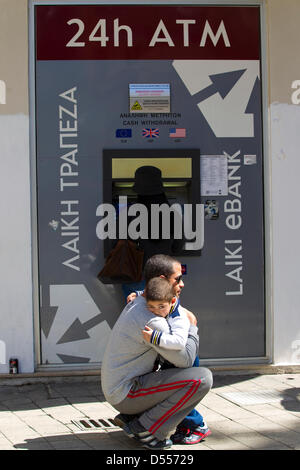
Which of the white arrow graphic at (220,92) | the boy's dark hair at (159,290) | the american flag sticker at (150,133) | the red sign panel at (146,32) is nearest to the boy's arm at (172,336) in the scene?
the boy's dark hair at (159,290)

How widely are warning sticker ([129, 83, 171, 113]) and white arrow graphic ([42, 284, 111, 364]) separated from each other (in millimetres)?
1631

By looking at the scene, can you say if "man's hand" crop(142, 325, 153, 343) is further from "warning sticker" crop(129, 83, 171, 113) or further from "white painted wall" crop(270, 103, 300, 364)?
"warning sticker" crop(129, 83, 171, 113)

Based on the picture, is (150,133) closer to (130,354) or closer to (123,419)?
(130,354)

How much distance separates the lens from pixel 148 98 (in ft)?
19.4

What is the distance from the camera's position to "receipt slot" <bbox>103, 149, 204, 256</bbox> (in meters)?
5.85

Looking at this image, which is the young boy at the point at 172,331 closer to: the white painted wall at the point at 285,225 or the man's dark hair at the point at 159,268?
the man's dark hair at the point at 159,268

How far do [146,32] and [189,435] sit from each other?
3.45 metres

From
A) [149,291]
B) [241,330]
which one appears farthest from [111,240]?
[149,291]

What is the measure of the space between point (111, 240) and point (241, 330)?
1.40 m

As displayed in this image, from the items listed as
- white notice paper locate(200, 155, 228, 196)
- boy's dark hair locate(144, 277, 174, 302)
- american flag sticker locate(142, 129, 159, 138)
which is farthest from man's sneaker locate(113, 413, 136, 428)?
american flag sticker locate(142, 129, 159, 138)

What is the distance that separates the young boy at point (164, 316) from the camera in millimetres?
3893

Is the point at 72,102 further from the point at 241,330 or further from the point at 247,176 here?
the point at 241,330

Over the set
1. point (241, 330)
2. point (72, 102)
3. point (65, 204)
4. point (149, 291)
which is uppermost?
point (72, 102)

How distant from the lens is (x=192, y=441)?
4.21 metres
